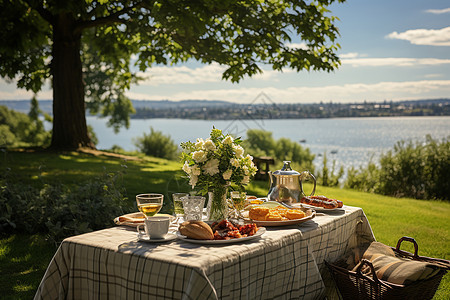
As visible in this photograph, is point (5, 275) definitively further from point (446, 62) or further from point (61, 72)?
point (446, 62)

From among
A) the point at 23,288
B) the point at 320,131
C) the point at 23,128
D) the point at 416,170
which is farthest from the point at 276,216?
the point at 320,131

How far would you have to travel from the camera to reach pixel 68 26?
10.7 meters

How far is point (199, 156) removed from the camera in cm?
263

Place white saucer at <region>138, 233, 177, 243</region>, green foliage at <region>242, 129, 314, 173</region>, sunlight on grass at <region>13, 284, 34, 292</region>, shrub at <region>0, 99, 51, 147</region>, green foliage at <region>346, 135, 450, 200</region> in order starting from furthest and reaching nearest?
shrub at <region>0, 99, 51, 147</region>
green foliage at <region>242, 129, 314, 173</region>
green foliage at <region>346, 135, 450, 200</region>
sunlight on grass at <region>13, 284, 34, 292</region>
white saucer at <region>138, 233, 177, 243</region>

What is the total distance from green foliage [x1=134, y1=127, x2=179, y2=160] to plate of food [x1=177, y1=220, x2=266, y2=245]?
17.7 m

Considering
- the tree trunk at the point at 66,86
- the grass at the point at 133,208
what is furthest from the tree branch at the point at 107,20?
the grass at the point at 133,208

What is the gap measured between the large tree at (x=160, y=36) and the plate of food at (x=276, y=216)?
4870 millimetres

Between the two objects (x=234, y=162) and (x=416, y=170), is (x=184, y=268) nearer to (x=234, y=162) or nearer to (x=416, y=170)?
(x=234, y=162)

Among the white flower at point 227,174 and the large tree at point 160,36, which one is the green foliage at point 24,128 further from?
the white flower at point 227,174

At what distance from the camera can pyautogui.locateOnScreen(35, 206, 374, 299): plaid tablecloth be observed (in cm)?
201

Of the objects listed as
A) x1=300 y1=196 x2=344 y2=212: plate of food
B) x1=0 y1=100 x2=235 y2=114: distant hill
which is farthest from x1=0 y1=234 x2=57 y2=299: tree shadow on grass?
x1=0 y1=100 x2=235 y2=114: distant hill

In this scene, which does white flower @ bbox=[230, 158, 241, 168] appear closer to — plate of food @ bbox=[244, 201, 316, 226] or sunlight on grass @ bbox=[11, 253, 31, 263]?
plate of food @ bbox=[244, 201, 316, 226]

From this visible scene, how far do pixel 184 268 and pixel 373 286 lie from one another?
4.73ft

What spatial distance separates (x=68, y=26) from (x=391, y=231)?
8.71 metres
